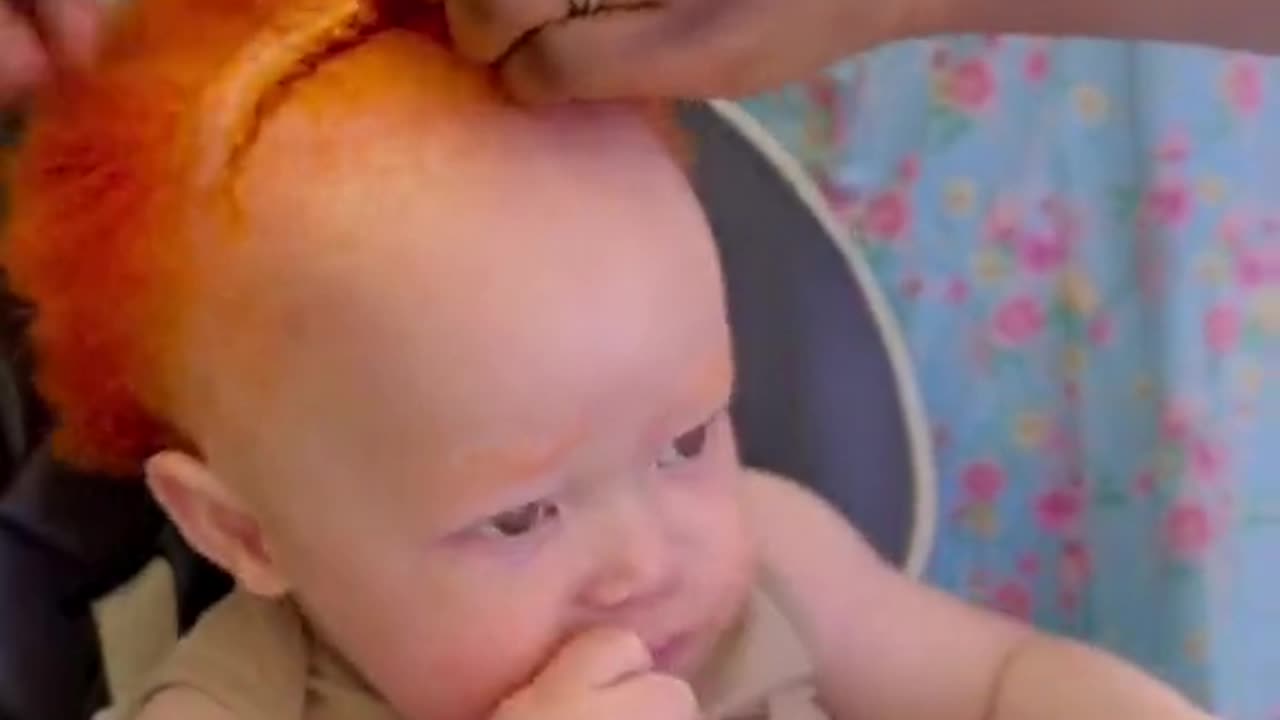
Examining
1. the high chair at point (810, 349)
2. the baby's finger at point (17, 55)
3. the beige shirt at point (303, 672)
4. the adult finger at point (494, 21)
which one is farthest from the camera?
the high chair at point (810, 349)

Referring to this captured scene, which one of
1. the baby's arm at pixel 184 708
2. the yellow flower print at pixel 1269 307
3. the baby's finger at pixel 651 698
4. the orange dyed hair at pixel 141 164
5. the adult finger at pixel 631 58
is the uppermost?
the adult finger at pixel 631 58

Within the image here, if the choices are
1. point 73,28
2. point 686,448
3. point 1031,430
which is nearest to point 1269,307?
point 1031,430

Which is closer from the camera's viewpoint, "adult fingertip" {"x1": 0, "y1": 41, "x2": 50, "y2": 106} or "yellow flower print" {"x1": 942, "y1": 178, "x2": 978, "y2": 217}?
"adult fingertip" {"x1": 0, "y1": 41, "x2": 50, "y2": 106}

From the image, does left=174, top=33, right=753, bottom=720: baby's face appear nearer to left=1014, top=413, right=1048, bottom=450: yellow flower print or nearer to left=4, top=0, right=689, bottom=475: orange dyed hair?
left=4, top=0, right=689, bottom=475: orange dyed hair

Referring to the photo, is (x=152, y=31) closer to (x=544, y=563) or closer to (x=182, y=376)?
(x=182, y=376)

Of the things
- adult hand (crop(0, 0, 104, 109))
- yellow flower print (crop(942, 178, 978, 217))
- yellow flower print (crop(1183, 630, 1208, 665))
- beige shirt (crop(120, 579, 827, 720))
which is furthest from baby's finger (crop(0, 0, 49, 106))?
yellow flower print (crop(1183, 630, 1208, 665))

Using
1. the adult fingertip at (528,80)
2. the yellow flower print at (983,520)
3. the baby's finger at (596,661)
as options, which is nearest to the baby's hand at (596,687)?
the baby's finger at (596,661)

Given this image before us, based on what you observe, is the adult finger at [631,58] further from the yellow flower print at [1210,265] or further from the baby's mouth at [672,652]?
the yellow flower print at [1210,265]

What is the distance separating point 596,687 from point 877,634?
24 cm

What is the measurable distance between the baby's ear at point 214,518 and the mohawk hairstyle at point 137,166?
2cm

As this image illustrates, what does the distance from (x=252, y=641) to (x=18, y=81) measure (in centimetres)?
28

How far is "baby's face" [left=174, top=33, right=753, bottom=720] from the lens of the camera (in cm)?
83

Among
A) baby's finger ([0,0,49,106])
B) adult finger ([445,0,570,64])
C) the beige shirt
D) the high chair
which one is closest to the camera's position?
adult finger ([445,0,570,64])

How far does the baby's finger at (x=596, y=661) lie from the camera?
34.2 inches
